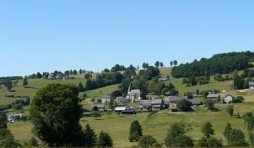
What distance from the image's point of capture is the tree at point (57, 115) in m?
35.8

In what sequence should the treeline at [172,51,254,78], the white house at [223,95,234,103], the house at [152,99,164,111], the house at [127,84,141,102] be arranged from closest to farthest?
the white house at [223,95,234,103]
the house at [152,99,164,111]
the house at [127,84,141,102]
the treeline at [172,51,254,78]

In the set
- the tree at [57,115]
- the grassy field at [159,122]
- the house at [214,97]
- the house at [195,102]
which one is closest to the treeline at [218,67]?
the house at [214,97]

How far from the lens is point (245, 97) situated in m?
127

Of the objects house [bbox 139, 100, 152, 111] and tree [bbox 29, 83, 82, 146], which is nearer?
tree [bbox 29, 83, 82, 146]

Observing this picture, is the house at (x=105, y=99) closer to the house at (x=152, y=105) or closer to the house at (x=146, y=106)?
the house at (x=146, y=106)

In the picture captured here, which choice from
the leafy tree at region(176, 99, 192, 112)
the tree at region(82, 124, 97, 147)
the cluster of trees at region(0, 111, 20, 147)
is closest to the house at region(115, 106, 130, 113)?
the leafy tree at region(176, 99, 192, 112)

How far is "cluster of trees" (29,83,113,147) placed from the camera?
1407 inches

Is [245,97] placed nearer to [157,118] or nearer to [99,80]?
[157,118]

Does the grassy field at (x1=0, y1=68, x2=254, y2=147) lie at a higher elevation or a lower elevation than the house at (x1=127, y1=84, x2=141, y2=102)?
lower

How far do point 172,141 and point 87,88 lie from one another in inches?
5132

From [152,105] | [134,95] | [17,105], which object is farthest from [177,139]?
[134,95]

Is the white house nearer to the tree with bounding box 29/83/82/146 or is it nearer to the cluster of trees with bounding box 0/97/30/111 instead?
the cluster of trees with bounding box 0/97/30/111

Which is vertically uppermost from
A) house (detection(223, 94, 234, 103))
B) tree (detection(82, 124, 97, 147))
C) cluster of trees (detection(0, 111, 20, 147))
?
house (detection(223, 94, 234, 103))

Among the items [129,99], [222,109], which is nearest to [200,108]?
[222,109]
